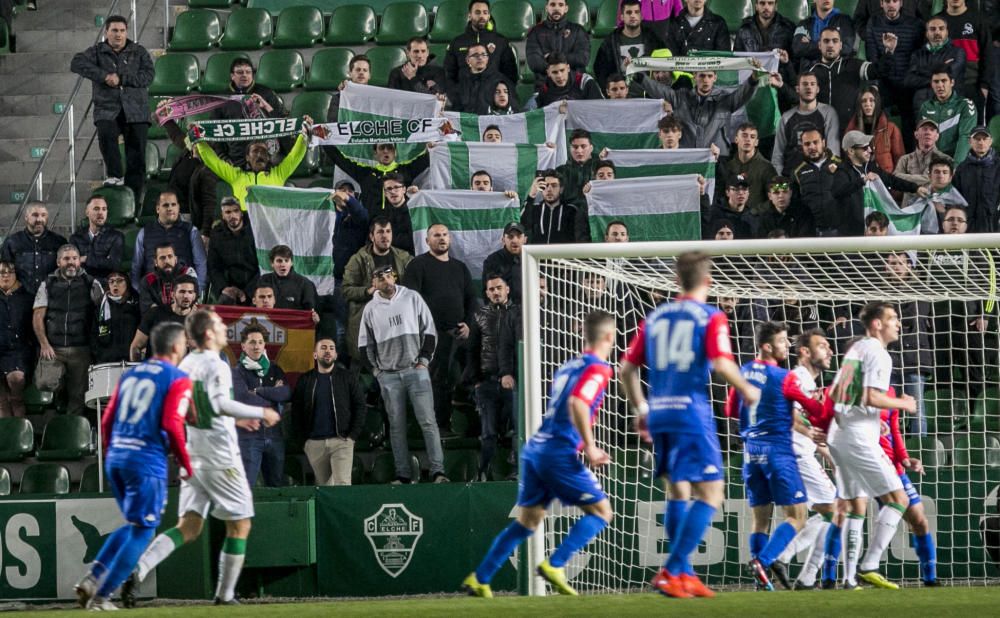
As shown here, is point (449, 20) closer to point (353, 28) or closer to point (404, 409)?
point (353, 28)

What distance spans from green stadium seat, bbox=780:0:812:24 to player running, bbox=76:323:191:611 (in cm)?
1112

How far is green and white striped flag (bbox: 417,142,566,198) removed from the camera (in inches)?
571

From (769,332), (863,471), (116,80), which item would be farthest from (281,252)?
(863,471)

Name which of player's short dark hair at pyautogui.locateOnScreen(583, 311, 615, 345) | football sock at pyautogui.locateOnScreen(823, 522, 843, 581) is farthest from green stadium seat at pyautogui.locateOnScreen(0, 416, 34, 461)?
football sock at pyautogui.locateOnScreen(823, 522, 843, 581)

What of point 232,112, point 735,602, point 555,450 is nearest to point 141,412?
point 555,450

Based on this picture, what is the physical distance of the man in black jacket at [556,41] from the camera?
50.8 feet

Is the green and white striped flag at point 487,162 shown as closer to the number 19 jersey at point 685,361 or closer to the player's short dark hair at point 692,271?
the player's short dark hair at point 692,271

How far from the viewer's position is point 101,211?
46.0ft

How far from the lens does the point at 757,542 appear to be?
32.8 ft

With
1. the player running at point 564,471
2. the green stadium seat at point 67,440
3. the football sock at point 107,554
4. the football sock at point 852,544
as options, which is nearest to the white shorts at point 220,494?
the football sock at point 107,554

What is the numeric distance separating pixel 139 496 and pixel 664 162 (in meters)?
7.46

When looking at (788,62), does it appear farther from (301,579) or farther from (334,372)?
(301,579)

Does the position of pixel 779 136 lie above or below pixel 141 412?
above

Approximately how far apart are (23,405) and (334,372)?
3547mm
